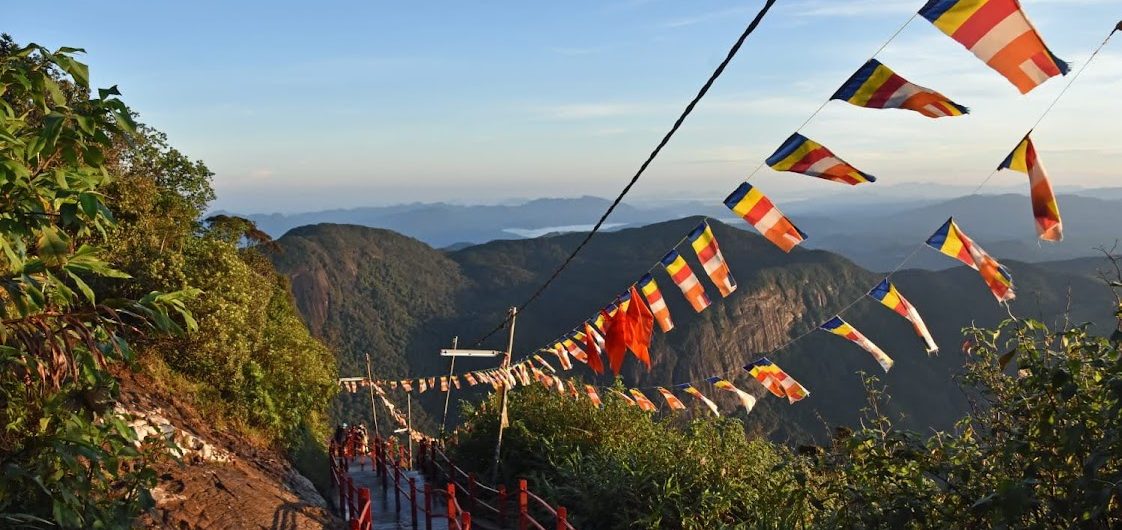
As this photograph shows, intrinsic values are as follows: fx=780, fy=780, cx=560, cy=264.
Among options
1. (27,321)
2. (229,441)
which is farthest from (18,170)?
(229,441)

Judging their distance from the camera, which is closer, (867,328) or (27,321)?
(27,321)

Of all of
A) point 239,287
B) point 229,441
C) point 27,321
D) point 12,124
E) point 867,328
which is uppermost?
point 12,124

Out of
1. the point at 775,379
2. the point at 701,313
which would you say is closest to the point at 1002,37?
A: the point at 775,379

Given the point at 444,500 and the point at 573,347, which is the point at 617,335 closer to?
the point at 444,500

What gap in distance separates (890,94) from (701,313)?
132m

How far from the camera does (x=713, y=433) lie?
486 inches

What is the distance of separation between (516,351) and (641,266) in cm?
4956

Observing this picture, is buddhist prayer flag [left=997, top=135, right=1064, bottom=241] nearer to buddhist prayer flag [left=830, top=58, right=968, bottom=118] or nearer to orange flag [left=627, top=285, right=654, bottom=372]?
buddhist prayer flag [left=830, top=58, right=968, bottom=118]

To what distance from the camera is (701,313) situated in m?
137

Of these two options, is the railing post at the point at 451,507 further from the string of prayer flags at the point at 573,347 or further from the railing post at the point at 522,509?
the string of prayer flags at the point at 573,347

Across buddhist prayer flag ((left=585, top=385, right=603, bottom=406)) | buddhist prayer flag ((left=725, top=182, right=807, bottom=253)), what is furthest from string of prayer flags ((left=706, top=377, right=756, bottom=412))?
buddhist prayer flag ((left=725, top=182, right=807, bottom=253))

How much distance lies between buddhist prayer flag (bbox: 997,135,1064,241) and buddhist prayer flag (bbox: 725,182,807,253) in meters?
→ 3.05

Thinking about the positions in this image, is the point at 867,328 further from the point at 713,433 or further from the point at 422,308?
the point at 713,433

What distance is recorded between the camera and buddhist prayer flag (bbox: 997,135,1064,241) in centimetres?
635
